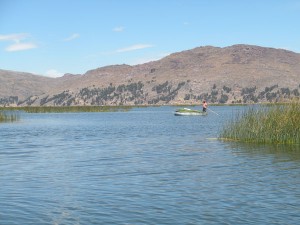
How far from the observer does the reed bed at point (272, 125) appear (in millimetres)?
27484

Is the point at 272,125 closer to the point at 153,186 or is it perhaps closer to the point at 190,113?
the point at 153,186

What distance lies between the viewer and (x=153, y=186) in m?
17.2

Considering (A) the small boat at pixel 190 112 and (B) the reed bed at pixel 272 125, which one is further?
(A) the small boat at pixel 190 112

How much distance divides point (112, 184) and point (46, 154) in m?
11.1

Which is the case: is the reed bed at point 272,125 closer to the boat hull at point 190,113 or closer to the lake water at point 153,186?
the lake water at point 153,186

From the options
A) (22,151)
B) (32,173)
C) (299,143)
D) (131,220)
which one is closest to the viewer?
(131,220)

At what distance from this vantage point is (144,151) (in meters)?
28.8

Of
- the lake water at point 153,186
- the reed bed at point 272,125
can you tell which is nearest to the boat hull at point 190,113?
the reed bed at point 272,125

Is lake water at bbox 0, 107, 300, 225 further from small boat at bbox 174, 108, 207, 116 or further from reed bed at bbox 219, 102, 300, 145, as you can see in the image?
small boat at bbox 174, 108, 207, 116

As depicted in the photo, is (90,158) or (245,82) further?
(245,82)

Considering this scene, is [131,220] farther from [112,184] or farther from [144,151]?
[144,151]

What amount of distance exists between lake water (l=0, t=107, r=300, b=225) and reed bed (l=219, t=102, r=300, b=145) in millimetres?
1076

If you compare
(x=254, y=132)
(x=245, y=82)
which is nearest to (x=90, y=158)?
(x=254, y=132)

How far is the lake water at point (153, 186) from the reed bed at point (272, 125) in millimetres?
1076
